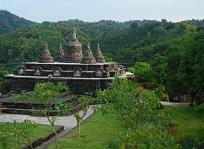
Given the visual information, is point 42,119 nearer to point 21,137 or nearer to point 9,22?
point 21,137

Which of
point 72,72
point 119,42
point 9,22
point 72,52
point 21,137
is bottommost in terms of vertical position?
point 21,137

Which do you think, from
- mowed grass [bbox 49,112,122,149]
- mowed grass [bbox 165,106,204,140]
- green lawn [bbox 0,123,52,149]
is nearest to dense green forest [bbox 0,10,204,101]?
mowed grass [bbox 165,106,204,140]

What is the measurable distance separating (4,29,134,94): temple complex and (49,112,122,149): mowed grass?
38.7ft

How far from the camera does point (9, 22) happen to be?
173750 millimetres

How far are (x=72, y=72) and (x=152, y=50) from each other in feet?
96.7

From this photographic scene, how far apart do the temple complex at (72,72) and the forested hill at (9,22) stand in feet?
368

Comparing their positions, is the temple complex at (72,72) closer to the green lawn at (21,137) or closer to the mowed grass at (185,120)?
the mowed grass at (185,120)

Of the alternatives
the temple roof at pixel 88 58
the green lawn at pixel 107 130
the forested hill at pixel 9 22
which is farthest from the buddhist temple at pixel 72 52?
the forested hill at pixel 9 22

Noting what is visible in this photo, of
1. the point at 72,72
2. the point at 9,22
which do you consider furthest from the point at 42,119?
the point at 9,22

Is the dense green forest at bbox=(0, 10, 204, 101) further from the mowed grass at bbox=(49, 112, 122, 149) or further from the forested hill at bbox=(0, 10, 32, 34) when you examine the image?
the forested hill at bbox=(0, 10, 32, 34)

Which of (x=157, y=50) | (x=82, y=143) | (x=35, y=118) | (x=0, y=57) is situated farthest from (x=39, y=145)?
(x=0, y=57)

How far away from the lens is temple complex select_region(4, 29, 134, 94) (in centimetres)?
4769

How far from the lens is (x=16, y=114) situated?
38094mm

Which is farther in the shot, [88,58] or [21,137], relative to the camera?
[88,58]
